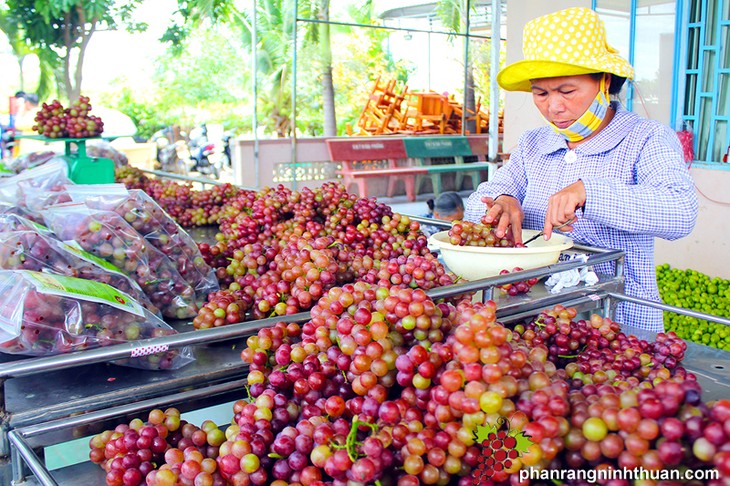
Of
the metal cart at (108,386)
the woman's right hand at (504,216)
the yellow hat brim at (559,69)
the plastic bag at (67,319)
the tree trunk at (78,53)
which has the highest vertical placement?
the tree trunk at (78,53)

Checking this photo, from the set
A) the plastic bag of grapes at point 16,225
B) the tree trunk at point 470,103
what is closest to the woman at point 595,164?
the plastic bag of grapes at point 16,225

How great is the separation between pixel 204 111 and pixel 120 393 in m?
22.0

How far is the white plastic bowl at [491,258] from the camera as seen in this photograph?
1.88m

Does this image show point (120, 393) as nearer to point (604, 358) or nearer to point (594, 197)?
point (604, 358)

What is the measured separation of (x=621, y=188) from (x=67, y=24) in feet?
38.1

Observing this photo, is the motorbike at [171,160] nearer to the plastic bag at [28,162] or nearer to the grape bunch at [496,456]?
the plastic bag at [28,162]

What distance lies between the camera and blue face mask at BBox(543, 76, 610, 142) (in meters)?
2.22

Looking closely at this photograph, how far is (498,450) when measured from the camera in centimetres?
87

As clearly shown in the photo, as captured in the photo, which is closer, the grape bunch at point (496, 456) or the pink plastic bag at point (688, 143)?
the grape bunch at point (496, 456)

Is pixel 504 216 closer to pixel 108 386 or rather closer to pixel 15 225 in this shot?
pixel 108 386

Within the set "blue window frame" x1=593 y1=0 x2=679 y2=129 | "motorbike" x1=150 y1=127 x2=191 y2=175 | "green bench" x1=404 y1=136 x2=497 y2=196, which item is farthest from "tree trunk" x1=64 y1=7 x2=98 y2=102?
"blue window frame" x1=593 y1=0 x2=679 y2=129

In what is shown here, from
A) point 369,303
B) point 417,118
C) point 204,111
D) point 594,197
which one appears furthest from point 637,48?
point 204,111

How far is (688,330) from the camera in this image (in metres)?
3.95

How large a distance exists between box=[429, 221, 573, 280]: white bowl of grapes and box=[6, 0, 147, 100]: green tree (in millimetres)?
10267
